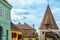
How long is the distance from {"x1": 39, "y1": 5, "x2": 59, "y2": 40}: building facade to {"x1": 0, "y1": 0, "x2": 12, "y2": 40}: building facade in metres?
63.7

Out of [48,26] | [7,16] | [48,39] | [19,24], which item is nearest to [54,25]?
[48,26]

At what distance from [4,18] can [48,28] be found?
2848 inches

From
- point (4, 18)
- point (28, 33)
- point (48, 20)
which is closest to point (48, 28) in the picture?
point (48, 20)

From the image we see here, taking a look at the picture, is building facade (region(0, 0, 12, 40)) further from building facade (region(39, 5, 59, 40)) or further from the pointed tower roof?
the pointed tower roof

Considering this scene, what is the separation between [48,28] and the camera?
340 feet

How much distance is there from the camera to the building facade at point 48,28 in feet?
322

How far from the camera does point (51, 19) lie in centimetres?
10712

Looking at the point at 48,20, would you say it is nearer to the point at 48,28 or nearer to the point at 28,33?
the point at 48,28

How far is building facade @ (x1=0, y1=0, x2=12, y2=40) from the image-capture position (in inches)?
1209

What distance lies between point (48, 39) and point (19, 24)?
1410 cm

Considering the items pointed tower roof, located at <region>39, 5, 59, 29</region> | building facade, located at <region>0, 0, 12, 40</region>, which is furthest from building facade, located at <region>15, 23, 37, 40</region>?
building facade, located at <region>0, 0, 12, 40</region>

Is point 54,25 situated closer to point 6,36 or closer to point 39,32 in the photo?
point 39,32

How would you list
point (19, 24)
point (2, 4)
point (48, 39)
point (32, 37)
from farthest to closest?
point (48, 39), point (19, 24), point (32, 37), point (2, 4)

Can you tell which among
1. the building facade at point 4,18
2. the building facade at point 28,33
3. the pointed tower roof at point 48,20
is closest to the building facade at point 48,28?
the pointed tower roof at point 48,20
